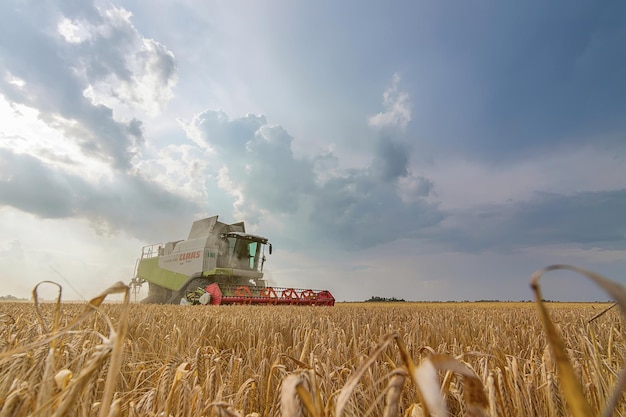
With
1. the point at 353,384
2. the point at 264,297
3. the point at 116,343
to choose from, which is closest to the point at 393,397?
the point at 353,384

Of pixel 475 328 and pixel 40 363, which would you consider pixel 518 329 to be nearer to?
pixel 475 328

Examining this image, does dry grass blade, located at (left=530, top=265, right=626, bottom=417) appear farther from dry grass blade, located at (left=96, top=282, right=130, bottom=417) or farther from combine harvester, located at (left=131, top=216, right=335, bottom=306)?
combine harvester, located at (left=131, top=216, right=335, bottom=306)

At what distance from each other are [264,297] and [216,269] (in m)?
3.58

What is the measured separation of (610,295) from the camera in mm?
368

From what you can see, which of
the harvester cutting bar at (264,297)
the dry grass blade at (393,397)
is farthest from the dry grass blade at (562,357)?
the harvester cutting bar at (264,297)

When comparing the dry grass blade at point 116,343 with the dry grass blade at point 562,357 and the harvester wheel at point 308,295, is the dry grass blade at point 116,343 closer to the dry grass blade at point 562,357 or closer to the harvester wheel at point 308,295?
the dry grass blade at point 562,357

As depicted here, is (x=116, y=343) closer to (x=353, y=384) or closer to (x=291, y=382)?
(x=291, y=382)

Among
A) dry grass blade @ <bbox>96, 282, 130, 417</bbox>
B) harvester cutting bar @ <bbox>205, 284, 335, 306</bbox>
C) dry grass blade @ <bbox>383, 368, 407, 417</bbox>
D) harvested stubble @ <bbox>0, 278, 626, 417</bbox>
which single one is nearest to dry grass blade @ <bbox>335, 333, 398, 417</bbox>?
harvested stubble @ <bbox>0, 278, 626, 417</bbox>

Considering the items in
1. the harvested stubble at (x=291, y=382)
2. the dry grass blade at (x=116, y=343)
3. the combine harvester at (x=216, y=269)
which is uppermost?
the combine harvester at (x=216, y=269)

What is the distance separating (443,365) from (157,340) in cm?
364

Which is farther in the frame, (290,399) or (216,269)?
(216,269)

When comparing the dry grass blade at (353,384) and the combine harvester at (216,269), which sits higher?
the combine harvester at (216,269)

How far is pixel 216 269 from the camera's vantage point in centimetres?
1823

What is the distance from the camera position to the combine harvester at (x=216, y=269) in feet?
57.2
